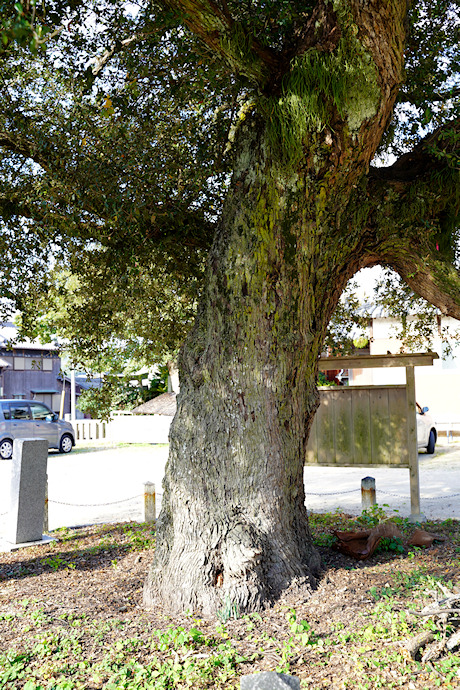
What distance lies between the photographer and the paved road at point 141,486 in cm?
980

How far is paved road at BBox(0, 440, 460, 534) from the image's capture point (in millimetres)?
9797

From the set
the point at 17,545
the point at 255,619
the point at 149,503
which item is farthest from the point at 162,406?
the point at 255,619

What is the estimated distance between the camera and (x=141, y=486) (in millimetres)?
13391

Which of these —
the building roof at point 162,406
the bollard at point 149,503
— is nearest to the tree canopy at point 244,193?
the bollard at point 149,503

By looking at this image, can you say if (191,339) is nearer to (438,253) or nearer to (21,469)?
(438,253)

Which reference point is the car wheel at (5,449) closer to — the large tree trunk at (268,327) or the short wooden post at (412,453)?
the short wooden post at (412,453)

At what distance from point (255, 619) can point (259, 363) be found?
6.53 ft

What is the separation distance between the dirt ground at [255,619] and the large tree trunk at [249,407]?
0.31m

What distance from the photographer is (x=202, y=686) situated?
3424 mm

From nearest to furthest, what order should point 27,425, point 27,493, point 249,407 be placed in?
point 249,407
point 27,493
point 27,425

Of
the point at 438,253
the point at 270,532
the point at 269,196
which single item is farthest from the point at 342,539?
the point at 269,196

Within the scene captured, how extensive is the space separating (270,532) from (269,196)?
2836 mm

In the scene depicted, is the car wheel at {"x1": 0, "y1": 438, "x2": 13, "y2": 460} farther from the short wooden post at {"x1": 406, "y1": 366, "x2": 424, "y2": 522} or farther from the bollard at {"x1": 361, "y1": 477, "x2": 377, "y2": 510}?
the short wooden post at {"x1": 406, "y1": 366, "x2": 424, "y2": 522}

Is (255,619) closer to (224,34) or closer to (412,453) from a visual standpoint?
(224,34)
